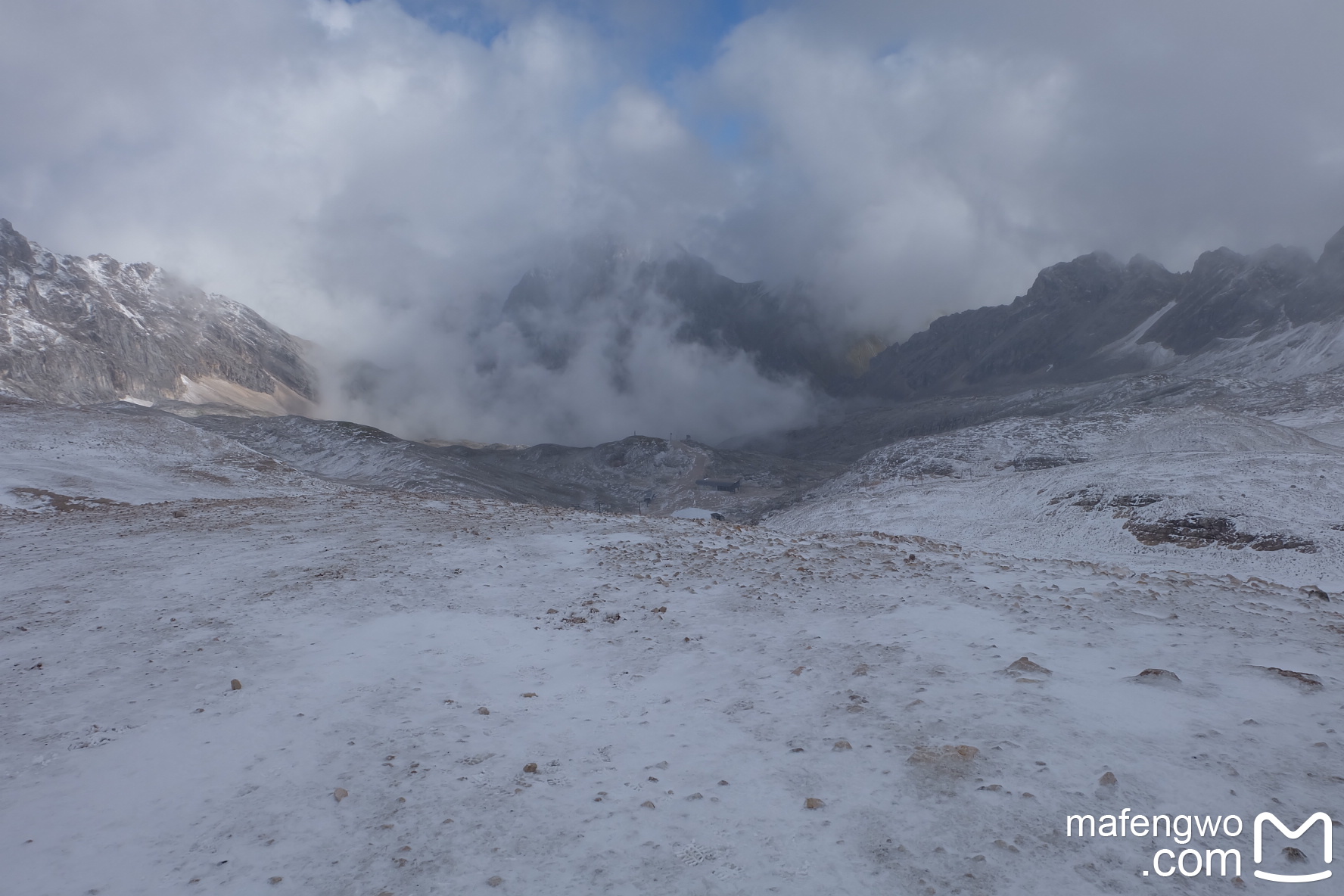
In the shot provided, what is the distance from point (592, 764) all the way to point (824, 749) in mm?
2592

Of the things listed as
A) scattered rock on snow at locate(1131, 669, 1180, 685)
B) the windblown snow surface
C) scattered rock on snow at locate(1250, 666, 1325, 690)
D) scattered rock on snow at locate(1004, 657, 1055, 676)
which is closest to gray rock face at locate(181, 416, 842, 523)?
the windblown snow surface

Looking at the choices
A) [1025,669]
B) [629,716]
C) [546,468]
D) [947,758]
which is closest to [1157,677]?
[1025,669]

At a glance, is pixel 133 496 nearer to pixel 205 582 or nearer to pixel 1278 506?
pixel 205 582

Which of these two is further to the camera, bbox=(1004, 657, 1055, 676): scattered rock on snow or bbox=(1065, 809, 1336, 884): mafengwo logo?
bbox=(1004, 657, 1055, 676): scattered rock on snow

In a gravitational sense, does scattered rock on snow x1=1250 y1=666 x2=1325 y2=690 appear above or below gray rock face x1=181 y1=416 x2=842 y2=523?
below

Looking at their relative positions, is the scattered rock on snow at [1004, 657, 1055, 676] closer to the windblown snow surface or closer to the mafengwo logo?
the windblown snow surface

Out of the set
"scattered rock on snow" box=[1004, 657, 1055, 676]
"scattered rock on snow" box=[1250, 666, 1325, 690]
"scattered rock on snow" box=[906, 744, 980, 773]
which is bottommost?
"scattered rock on snow" box=[906, 744, 980, 773]

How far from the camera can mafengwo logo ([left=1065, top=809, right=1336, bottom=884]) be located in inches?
213

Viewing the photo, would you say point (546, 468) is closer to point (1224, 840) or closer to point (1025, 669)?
point (1025, 669)

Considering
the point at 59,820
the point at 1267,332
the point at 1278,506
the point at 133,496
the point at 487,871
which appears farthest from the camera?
the point at 1267,332

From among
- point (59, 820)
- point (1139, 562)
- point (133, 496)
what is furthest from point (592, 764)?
point (133, 496)

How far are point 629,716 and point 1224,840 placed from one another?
6.12 meters

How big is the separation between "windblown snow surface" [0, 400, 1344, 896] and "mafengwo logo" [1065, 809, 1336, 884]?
0.08m

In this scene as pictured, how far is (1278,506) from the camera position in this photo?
3156 cm
